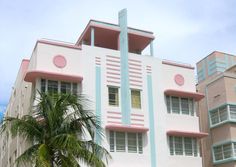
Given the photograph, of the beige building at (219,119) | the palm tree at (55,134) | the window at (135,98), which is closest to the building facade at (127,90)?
the window at (135,98)

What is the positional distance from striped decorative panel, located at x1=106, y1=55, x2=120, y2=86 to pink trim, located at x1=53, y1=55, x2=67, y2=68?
9.76 ft

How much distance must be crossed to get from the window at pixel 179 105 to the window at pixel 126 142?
11.1 ft

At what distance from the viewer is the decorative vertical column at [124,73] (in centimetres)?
2911

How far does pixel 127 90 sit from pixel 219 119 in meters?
8.29

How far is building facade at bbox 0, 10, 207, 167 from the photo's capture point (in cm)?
2811

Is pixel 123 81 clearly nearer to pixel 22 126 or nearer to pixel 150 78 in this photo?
pixel 150 78

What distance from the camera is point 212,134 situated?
33969mm

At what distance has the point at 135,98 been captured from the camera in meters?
30.1

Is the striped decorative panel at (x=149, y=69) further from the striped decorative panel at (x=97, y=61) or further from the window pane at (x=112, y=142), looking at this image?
the window pane at (x=112, y=142)

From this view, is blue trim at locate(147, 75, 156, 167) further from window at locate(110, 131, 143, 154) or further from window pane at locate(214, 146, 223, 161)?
window pane at locate(214, 146, 223, 161)

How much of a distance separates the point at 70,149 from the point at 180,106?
14039mm

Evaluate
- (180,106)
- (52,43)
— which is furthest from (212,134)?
(52,43)

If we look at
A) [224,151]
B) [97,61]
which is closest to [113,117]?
[97,61]

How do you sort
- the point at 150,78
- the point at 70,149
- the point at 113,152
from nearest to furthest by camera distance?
the point at 70,149 < the point at 113,152 < the point at 150,78
